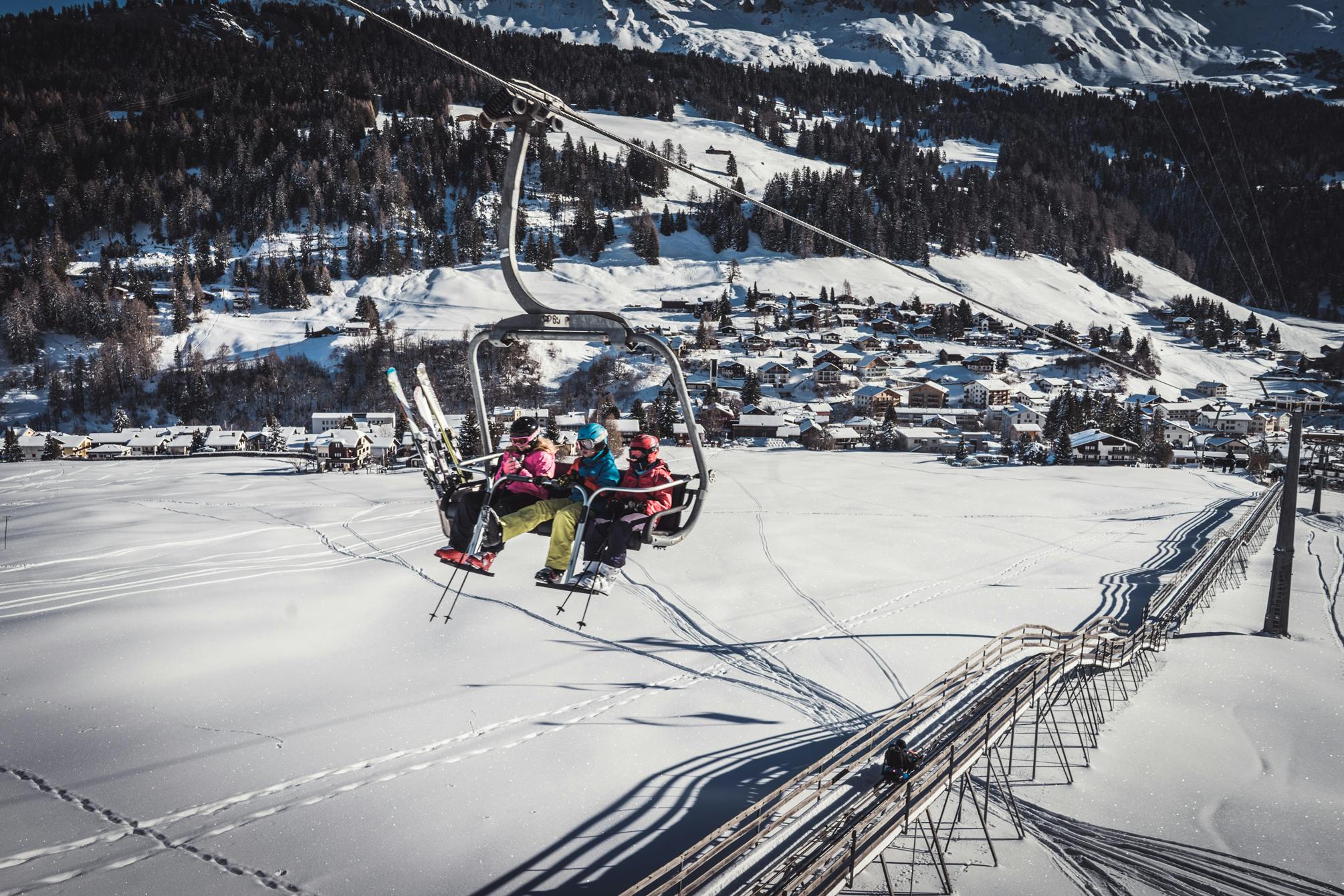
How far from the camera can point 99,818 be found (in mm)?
8281

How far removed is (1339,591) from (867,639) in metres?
13.3

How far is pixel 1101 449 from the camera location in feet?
140

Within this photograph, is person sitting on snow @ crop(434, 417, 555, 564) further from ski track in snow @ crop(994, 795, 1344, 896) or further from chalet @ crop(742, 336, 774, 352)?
chalet @ crop(742, 336, 774, 352)

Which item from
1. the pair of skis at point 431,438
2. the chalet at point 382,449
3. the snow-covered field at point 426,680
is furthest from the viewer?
the chalet at point 382,449

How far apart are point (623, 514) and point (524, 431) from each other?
1.11 meters

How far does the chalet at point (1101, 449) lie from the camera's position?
42.4 metres

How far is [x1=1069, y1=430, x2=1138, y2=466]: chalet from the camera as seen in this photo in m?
42.4

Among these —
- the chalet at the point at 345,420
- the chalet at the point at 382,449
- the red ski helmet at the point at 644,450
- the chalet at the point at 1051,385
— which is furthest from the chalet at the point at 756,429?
the red ski helmet at the point at 644,450

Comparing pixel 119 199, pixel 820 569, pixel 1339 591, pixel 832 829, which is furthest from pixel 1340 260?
pixel 119 199

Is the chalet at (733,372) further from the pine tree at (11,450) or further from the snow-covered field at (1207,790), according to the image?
the pine tree at (11,450)

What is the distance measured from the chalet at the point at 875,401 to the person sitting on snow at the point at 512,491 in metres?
53.1

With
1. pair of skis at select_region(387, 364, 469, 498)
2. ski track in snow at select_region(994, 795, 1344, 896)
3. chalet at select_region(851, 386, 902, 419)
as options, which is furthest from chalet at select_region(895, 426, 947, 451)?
pair of skis at select_region(387, 364, 469, 498)

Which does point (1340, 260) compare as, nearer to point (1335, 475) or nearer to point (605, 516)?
point (1335, 475)

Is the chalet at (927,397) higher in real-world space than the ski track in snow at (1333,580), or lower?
higher
